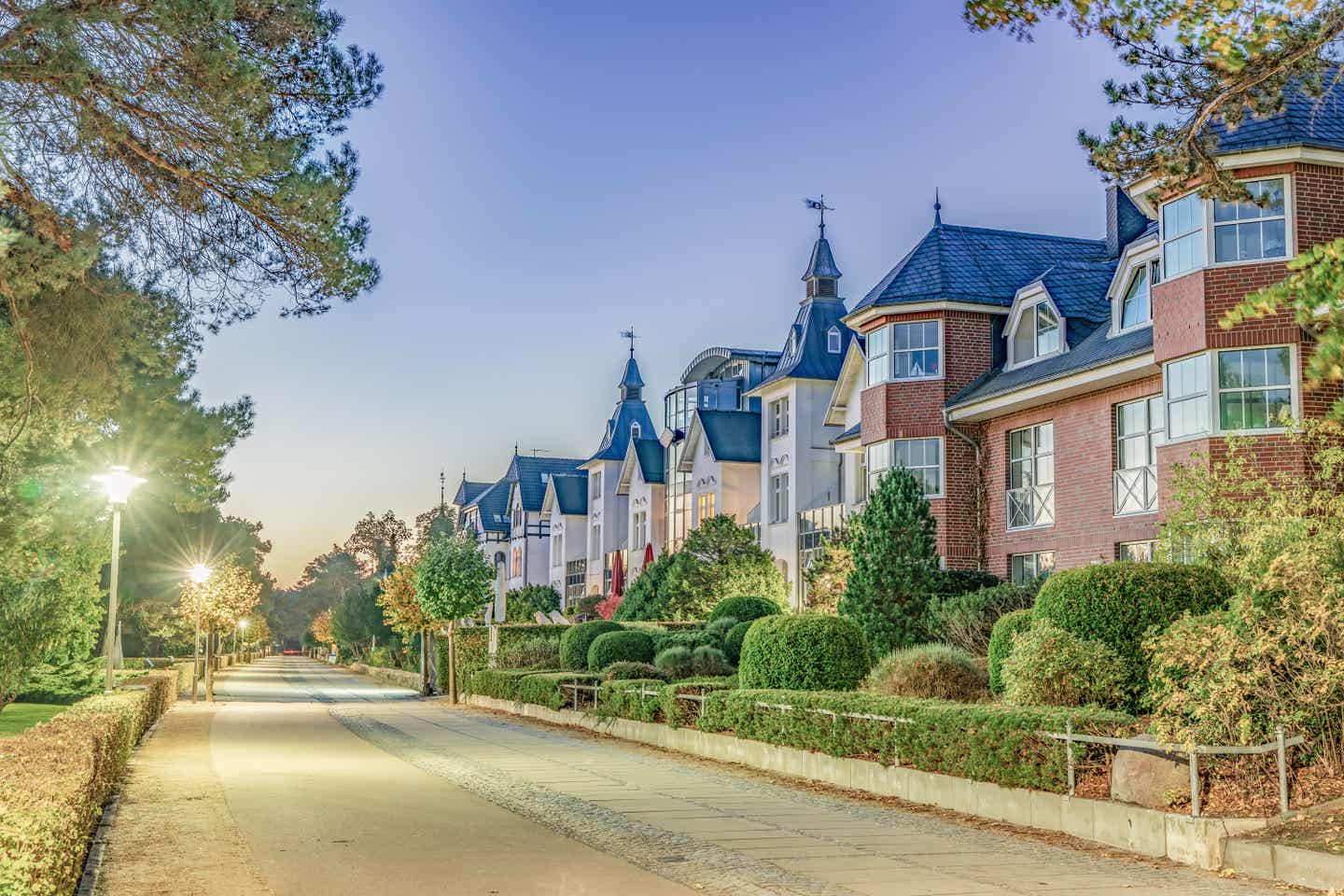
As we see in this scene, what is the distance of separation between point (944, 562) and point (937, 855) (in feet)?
63.5

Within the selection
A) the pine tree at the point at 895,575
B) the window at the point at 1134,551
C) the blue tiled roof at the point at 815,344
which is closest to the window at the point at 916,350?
the window at the point at 1134,551

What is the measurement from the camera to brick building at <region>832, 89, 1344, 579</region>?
20.6 m

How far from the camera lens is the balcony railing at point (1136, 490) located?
2425 centimetres

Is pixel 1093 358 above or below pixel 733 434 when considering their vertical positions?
below

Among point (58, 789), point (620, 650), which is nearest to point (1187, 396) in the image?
point (620, 650)

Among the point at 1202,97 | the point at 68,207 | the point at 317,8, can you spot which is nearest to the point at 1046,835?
the point at 1202,97

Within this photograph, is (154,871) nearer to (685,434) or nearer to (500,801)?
(500,801)

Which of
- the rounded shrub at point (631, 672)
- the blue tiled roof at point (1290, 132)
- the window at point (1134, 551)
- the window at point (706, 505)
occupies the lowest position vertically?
the rounded shrub at point (631, 672)

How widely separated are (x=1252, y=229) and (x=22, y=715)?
2537cm

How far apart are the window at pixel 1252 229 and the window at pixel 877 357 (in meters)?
10.4

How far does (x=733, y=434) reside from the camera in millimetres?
50094

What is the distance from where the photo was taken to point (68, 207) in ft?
38.7

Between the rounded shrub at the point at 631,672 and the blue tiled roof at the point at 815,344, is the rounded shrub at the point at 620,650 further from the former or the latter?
the blue tiled roof at the point at 815,344

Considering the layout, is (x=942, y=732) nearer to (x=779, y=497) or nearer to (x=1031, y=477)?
(x=1031, y=477)
